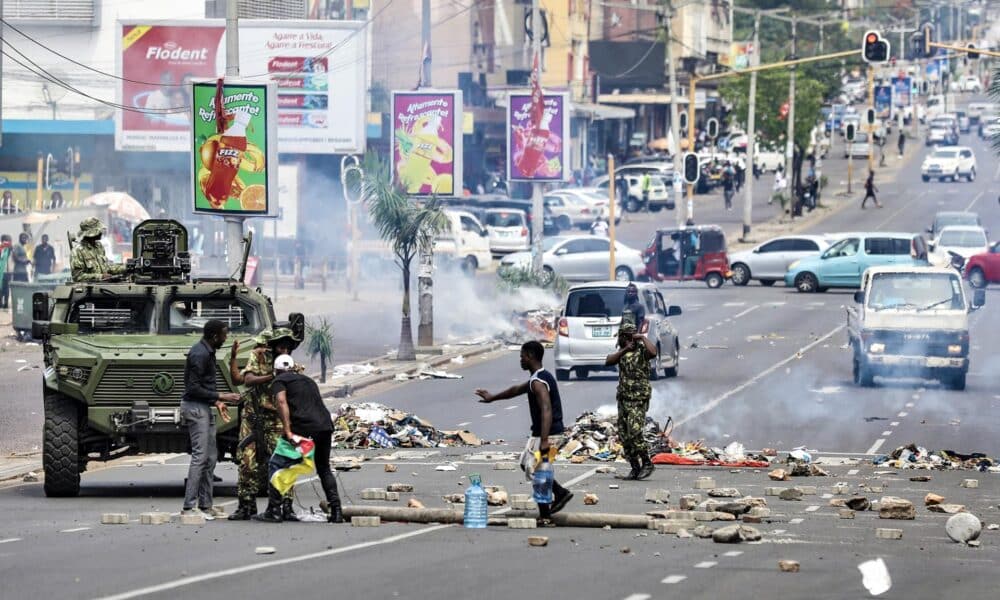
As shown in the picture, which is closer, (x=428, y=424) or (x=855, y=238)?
(x=428, y=424)

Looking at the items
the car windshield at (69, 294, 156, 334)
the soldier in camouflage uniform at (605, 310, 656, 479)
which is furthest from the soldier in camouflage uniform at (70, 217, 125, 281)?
the soldier in camouflage uniform at (605, 310, 656, 479)

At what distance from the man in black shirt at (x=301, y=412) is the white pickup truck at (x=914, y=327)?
16.8 m

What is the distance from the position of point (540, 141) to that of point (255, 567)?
36.5 metres

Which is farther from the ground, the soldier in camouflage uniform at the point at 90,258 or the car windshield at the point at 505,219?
the soldier in camouflage uniform at the point at 90,258

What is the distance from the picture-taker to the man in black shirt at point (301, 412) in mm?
15242

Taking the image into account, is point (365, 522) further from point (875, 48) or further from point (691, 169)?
point (691, 169)

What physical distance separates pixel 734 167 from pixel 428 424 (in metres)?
68.3

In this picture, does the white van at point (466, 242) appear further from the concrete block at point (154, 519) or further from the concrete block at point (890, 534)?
the concrete block at point (890, 534)

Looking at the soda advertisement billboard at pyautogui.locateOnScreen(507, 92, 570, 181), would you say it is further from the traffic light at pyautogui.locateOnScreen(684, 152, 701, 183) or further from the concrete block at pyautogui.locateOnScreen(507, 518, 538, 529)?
the concrete block at pyautogui.locateOnScreen(507, 518, 538, 529)

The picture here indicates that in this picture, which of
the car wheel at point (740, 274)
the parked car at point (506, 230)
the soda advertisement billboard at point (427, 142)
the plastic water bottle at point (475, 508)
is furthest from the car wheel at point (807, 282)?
the plastic water bottle at point (475, 508)

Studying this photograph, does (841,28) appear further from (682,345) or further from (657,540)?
(657,540)

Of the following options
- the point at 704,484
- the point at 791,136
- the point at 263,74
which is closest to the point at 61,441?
the point at 704,484

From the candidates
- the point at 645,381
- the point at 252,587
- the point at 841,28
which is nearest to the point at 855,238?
the point at 645,381

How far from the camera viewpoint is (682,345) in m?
39.4
